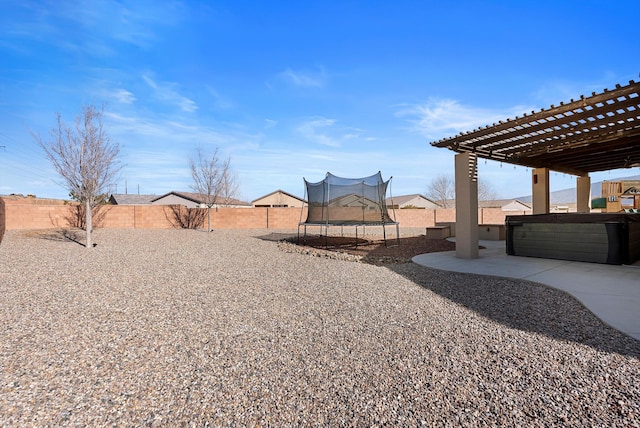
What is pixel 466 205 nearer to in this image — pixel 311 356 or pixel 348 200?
pixel 348 200

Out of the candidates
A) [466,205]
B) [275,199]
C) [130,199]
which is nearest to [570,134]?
[466,205]

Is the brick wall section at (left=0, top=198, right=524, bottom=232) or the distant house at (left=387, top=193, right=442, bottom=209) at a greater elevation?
the distant house at (left=387, top=193, right=442, bottom=209)

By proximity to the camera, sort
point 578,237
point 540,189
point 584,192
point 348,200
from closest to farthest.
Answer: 1. point 578,237
2. point 540,189
3. point 348,200
4. point 584,192

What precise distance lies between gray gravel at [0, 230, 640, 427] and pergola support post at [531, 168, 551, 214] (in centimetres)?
689

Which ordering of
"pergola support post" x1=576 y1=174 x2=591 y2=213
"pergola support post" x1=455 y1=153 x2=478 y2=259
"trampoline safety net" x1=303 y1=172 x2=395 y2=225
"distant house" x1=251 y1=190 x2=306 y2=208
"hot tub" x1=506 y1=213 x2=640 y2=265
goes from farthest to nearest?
"distant house" x1=251 y1=190 x2=306 y2=208, "pergola support post" x1=576 y1=174 x2=591 y2=213, "trampoline safety net" x1=303 y1=172 x2=395 y2=225, "pergola support post" x1=455 y1=153 x2=478 y2=259, "hot tub" x1=506 y1=213 x2=640 y2=265

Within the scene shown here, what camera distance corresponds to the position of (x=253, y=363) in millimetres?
2125

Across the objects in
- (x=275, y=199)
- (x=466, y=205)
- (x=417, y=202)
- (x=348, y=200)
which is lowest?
(x=466, y=205)

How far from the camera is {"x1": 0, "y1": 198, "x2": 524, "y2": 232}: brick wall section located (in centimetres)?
1324

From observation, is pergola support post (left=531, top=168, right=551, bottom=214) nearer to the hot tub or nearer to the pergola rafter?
the pergola rafter

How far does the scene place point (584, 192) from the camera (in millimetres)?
11047

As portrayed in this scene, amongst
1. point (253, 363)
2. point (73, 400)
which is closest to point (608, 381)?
point (253, 363)

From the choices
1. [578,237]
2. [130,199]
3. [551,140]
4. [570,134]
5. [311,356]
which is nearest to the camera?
[311,356]

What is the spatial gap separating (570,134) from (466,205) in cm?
246

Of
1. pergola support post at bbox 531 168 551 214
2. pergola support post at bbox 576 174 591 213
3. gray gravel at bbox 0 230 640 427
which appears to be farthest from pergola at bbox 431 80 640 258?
gray gravel at bbox 0 230 640 427
